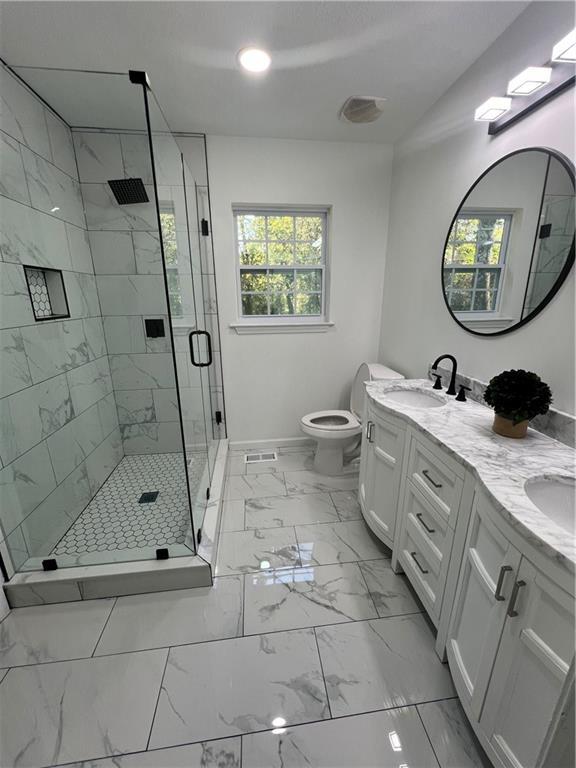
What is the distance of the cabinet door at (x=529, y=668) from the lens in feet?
2.21

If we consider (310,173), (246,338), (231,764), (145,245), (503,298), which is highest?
(310,173)

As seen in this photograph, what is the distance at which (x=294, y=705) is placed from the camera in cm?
112

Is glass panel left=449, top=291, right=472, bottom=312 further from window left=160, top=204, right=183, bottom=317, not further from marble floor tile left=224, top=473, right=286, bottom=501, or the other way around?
marble floor tile left=224, top=473, right=286, bottom=501

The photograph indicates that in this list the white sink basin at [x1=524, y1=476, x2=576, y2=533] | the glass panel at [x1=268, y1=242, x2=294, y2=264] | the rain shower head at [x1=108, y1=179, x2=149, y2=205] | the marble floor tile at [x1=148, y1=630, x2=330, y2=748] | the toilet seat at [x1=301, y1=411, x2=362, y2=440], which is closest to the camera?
the white sink basin at [x1=524, y1=476, x2=576, y2=533]

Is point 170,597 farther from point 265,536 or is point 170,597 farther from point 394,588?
point 394,588

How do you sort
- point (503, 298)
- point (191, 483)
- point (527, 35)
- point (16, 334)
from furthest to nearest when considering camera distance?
point (191, 483) → point (16, 334) → point (503, 298) → point (527, 35)

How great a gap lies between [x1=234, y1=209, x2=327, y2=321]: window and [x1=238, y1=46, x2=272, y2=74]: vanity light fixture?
0.96 m

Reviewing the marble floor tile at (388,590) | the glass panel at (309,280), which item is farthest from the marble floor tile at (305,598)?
the glass panel at (309,280)

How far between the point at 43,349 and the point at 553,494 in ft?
A: 7.88

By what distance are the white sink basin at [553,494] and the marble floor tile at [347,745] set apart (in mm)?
849

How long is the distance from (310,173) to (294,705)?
119 inches

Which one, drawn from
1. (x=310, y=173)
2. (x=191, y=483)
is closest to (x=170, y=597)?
(x=191, y=483)

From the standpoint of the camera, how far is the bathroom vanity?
0.69 m

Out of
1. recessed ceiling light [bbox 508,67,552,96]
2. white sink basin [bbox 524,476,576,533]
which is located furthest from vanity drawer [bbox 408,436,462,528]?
recessed ceiling light [bbox 508,67,552,96]
